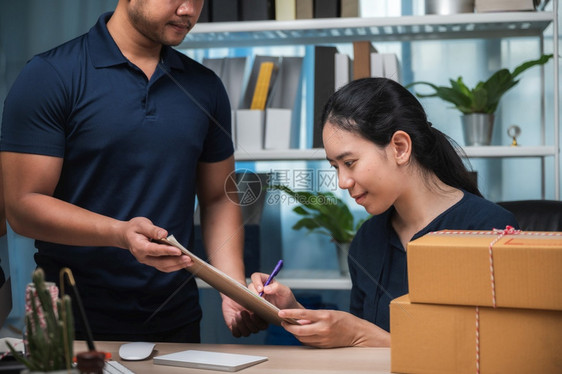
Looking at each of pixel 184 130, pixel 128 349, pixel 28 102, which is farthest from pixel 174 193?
pixel 128 349

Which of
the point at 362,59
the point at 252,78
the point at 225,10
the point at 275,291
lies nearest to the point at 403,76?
the point at 362,59

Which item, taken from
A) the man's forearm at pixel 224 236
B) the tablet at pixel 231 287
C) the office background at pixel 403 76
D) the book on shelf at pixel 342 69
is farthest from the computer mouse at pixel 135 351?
the book on shelf at pixel 342 69

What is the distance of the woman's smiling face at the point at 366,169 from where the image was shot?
136cm

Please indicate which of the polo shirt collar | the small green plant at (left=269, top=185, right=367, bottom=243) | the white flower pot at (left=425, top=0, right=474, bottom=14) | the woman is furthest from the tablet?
the white flower pot at (left=425, top=0, right=474, bottom=14)

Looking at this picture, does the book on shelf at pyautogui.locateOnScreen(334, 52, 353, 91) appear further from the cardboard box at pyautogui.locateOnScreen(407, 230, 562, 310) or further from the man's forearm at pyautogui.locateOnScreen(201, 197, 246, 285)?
the cardboard box at pyautogui.locateOnScreen(407, 230, 562, 310)

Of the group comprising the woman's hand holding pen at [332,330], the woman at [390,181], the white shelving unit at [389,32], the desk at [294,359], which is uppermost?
the white shelving unit at [389,32]

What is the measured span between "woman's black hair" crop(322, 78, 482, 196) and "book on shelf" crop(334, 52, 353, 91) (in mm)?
734

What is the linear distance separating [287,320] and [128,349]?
0.28 m

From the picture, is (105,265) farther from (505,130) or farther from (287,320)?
(505,130)

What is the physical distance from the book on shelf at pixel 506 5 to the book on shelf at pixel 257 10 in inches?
26.4

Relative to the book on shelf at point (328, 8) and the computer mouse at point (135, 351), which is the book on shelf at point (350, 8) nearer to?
the book on shelf at point (328, 8)

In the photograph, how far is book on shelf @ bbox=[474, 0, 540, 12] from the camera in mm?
2068

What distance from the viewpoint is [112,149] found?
4.84 feet

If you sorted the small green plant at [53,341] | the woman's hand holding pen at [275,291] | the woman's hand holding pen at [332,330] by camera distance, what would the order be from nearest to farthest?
the small green plant at [53,341]
the woman's hand holding pen at [332,330]
the woman's hand holding pen at [275,291]
